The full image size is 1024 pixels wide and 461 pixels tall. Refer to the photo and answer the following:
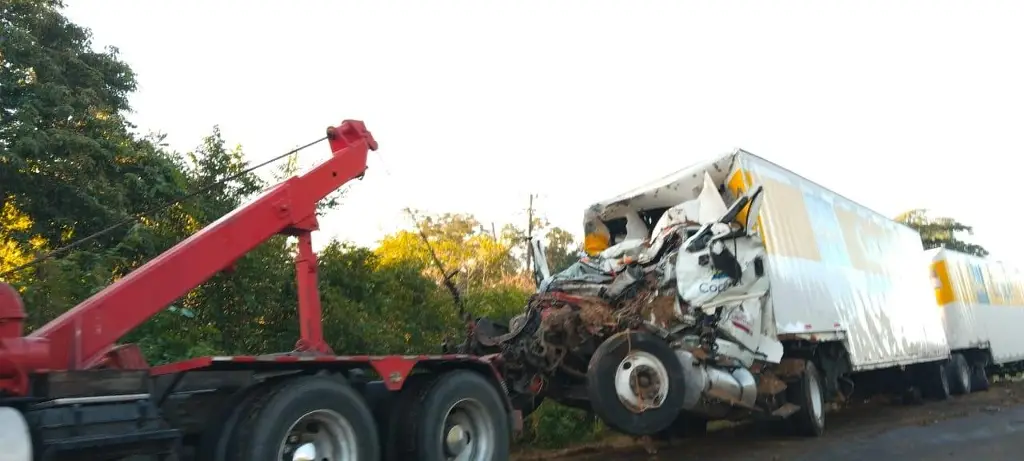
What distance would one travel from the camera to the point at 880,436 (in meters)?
9.94

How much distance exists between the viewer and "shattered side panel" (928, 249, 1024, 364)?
16.8 m

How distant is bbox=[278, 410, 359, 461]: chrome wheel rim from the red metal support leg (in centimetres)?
112

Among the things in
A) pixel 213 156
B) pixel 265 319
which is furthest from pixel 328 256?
pixel 213 156

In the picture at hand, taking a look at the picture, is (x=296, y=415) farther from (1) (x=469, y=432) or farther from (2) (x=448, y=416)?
(1) (x=469, y=432)

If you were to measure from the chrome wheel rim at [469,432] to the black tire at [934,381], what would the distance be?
13.5 metres

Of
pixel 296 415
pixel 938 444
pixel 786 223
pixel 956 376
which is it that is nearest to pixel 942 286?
pixel 956 376

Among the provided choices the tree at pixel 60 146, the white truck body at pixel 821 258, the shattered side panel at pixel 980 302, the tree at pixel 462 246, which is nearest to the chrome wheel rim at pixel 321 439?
the white truck body at pixel 821 258

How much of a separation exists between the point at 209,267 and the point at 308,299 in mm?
1037

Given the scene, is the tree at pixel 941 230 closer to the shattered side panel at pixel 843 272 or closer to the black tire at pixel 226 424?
the shattered side panel at pixel 843 272

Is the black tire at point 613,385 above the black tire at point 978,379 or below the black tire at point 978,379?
above

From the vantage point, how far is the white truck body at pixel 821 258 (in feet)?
30.9

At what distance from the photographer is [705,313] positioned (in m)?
8.57

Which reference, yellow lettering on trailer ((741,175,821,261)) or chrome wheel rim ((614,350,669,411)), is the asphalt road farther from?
yellow lettering on trailer ((741,175,821,261))

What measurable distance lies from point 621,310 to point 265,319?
4.65m
